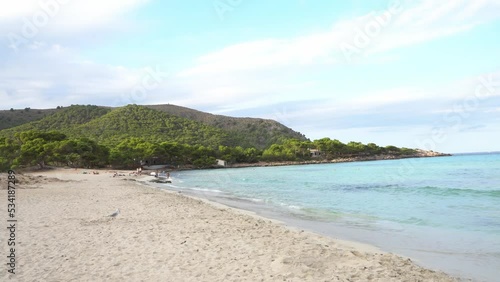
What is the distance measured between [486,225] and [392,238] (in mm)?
4137

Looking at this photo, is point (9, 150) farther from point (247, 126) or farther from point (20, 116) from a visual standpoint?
point (247, 126)

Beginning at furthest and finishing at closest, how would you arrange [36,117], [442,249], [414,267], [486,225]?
[36,117] → [486,225] → [442,249] → [414,267]

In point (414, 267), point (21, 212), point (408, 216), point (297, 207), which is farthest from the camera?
point (297, 207)

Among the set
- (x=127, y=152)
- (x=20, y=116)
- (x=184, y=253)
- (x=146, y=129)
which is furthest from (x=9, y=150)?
(x=20, y=116)

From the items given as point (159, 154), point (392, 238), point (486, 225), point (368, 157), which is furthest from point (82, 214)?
point (368, 157)

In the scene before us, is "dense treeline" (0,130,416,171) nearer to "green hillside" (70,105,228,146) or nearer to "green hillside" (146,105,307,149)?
"green hillside" (70,105,228,146)

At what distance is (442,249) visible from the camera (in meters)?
9.38

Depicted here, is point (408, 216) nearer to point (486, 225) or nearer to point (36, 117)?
point (486, 225)

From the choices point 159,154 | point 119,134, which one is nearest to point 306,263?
point 159,154

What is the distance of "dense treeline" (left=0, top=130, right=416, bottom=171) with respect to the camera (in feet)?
197

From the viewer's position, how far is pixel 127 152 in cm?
8119

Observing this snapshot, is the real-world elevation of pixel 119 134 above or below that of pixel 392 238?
above

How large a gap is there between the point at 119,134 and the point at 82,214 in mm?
109363

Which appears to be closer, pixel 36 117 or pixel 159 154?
pixel 159 154
